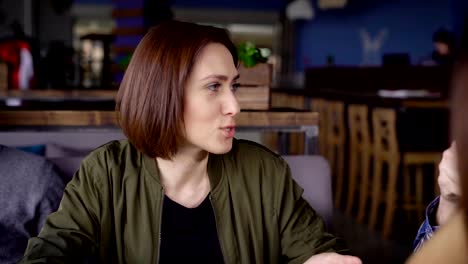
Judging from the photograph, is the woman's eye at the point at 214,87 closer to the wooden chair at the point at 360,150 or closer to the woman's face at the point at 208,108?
the woman's face at the point at 208,108

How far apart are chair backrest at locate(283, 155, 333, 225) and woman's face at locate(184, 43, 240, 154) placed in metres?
0.53

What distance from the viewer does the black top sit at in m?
1.41

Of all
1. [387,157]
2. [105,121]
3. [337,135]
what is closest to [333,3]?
[337,135]

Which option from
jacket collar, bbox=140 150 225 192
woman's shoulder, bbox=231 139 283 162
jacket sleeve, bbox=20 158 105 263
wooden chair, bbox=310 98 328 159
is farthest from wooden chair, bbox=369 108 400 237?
jacket sleeve, bbox=20 158 105 263

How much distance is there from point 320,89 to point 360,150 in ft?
7.76

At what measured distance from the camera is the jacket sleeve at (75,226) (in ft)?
4.15

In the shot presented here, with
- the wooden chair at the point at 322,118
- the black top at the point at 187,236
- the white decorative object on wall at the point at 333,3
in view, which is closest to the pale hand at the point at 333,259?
the black top at the point at 187,236

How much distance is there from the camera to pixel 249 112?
7.20 feet

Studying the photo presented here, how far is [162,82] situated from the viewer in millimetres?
1357

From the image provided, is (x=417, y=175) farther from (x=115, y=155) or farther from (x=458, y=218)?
(x=458, y=218)

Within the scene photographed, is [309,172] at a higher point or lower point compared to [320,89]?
lower

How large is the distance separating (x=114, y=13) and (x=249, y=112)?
5055mm

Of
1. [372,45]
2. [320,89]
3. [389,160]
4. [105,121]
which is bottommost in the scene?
[389,160]

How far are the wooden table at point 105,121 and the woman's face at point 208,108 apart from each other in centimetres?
80
